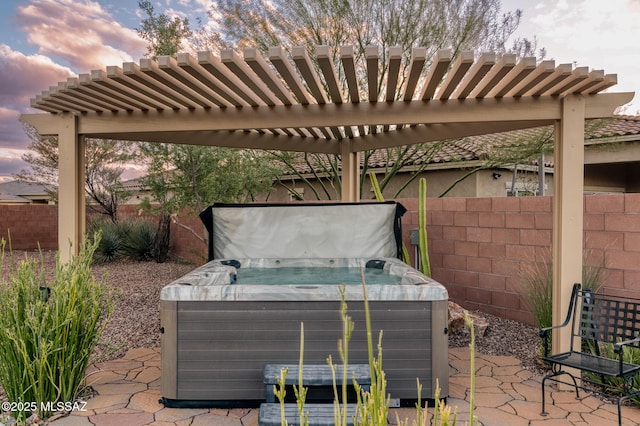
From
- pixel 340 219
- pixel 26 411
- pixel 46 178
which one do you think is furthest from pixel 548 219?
pixel 46 178

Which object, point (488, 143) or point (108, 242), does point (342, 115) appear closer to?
point (488, 143)

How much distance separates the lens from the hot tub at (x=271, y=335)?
10.6ft

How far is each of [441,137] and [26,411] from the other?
182 inches

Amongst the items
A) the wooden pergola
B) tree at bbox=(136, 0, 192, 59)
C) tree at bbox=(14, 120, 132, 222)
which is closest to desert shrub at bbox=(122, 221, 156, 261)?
tree at bbox=(14, 120, 132, 222)

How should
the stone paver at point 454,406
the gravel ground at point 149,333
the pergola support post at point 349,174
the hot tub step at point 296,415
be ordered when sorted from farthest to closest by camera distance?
1. the pergola support post at point 349,174
2. the gravel ground at point 149,333
3. the stone paver at point 454,406
4. the hot tub step at point 296,415

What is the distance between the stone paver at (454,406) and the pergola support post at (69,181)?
4.32ft

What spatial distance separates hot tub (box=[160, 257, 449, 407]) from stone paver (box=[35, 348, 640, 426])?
5.6 inches

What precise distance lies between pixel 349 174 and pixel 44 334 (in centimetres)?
484

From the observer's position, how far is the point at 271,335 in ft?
10.7

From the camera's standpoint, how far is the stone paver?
305 cm

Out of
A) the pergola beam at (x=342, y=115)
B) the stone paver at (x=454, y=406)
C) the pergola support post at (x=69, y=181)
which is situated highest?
the pergola beam at (x=342, y=115)

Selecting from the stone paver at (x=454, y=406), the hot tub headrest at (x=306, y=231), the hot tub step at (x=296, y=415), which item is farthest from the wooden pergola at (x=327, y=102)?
the hot tub step at (x=296, y=415)

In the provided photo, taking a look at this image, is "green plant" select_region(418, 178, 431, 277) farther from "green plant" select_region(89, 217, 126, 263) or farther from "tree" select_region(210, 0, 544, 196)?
"green plant" select_region(89, 217, 126, 263)

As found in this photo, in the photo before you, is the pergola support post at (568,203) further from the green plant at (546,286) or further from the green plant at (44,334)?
the green plant at (44,334)
